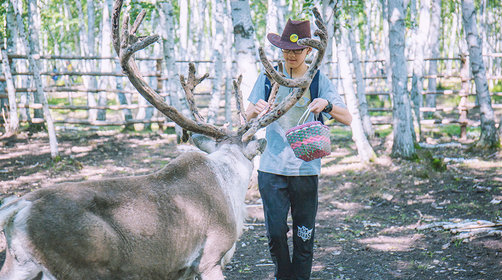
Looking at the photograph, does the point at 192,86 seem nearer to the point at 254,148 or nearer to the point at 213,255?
the point at 254,148

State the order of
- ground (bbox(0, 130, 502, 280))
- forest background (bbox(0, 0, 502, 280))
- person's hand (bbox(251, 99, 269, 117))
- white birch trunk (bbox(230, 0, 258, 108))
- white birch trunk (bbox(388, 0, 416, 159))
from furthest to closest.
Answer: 1. white birch trunk (bbox(388, 0, 416, 159))
2. white birch trunk (bbox(230, 0, 258, 108))
3. forest background (bbox(0, 0, 502, 280))
4. ground (bbox(0, 130, 502, 280))
5. person's hand (bbox(251, 99, 269, 117))

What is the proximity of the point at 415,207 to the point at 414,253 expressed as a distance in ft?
5.19

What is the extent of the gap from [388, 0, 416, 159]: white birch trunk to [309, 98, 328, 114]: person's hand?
216 inches

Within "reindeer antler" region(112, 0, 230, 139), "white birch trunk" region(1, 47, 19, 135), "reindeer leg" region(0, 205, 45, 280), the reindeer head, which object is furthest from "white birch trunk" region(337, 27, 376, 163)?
"white birch trunk" region(1, 47, 19, 135)

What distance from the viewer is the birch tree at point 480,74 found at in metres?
8.76

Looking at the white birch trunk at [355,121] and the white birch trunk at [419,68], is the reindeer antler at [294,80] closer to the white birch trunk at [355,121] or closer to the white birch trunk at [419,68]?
the white birch trunk at [355,121]

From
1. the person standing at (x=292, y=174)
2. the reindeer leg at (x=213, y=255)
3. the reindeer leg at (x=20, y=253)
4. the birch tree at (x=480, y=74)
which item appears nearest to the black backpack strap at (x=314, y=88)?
the person standing at (x=292, y=174)

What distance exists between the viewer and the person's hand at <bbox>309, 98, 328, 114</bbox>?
3.23 meters

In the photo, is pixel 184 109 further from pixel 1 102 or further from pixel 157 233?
pixel 157 233

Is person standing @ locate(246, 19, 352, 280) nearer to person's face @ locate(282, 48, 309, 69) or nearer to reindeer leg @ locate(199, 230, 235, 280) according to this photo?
person's face @ locate(282, 48, 309, 69)

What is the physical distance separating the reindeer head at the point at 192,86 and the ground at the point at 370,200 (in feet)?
4.66

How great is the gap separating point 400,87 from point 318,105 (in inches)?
221

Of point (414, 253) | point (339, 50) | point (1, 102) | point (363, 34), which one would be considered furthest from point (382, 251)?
point (363, 34)

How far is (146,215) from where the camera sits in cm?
262
